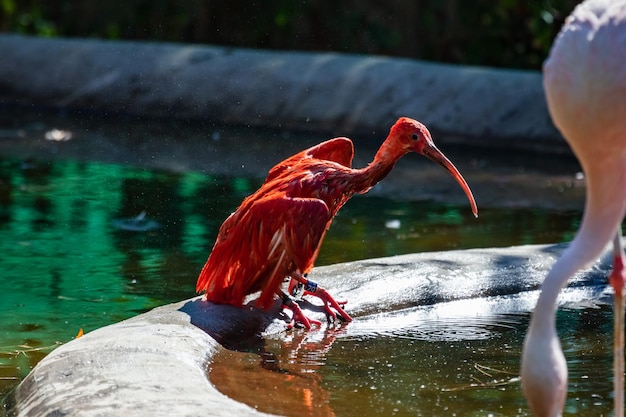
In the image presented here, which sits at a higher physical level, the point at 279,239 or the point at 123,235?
the point at 279,239

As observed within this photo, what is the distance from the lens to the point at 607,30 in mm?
2719

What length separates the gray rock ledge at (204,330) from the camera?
3.08 m

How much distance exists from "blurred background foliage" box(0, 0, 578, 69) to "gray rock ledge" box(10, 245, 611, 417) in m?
7.07

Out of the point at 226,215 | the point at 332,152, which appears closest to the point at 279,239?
the point at 332,152

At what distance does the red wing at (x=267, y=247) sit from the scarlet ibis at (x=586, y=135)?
1479 mm

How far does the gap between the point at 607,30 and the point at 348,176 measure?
1866 millimetres

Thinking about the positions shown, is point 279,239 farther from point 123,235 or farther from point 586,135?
point 123,235

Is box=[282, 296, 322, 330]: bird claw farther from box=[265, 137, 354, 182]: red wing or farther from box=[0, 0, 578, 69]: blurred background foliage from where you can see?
box=[0, 0, 578, 69]: blurred background foliage

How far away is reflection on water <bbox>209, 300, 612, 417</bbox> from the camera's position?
341 centimetres

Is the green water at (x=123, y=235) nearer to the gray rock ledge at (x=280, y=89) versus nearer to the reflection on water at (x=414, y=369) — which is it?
the reflection on water at (x=414, y=369)

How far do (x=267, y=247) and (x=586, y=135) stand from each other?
1683 millimetres

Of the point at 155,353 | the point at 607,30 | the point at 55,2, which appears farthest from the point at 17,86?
the point at 607,30

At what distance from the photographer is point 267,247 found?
4.17 meters

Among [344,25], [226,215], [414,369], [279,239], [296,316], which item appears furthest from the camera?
[344,25]
